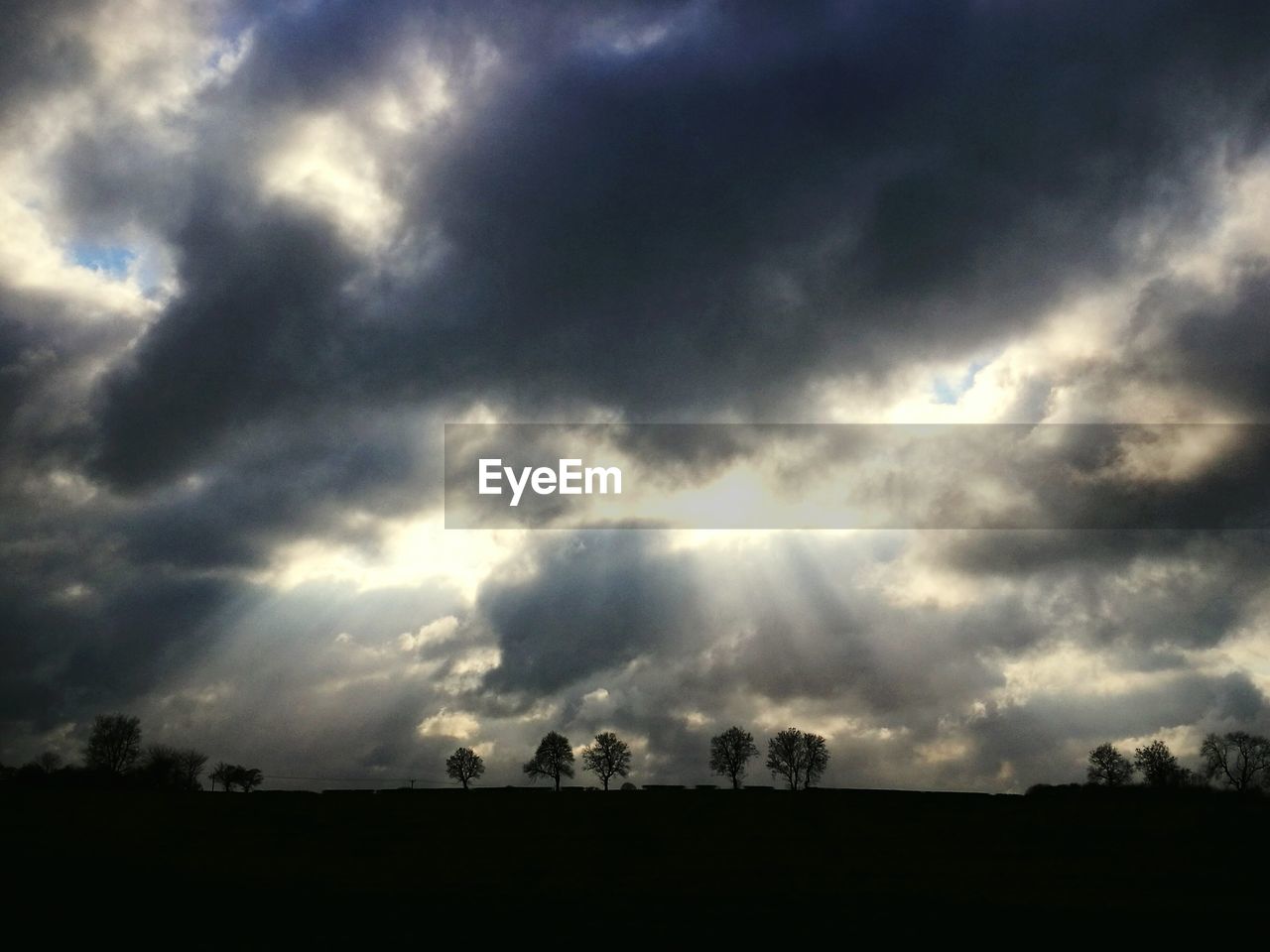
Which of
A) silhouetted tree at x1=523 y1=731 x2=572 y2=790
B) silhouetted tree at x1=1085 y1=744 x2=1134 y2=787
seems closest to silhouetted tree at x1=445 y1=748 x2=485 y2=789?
silhouetted tree at x1=523 y1=731 x2=572 y2=790

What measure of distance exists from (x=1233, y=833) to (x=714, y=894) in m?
39.4

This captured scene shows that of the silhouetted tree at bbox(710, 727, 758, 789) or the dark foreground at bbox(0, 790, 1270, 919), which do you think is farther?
the silhouetted tree at bbox(710, 727, 758, 789)

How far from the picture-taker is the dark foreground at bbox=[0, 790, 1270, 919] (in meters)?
42.4

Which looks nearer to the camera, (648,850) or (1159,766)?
(648,850)

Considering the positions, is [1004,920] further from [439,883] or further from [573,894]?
Result: [439,883]

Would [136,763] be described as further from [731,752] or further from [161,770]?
[731,752]

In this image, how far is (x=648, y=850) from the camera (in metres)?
54.7

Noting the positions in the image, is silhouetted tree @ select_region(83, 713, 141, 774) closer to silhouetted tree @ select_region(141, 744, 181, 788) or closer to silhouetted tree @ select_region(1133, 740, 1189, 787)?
silhouetted tree @ select_region(141, 744, 181, 788)

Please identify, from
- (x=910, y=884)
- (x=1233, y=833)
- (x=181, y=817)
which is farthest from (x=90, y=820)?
(x=1233, y=833)

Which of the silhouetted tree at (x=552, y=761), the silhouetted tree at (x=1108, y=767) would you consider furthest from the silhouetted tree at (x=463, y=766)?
the silhouetted tree at (x=1108, y=767)

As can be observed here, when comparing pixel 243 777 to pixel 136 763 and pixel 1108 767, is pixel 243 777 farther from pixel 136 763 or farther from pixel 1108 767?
pixel 1108 767

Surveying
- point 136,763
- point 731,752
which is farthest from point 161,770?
point 731,752

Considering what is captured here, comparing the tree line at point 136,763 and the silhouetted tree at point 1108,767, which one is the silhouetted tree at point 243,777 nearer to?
the tree line at point 136,763

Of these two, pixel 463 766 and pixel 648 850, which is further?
pixel 463 766
